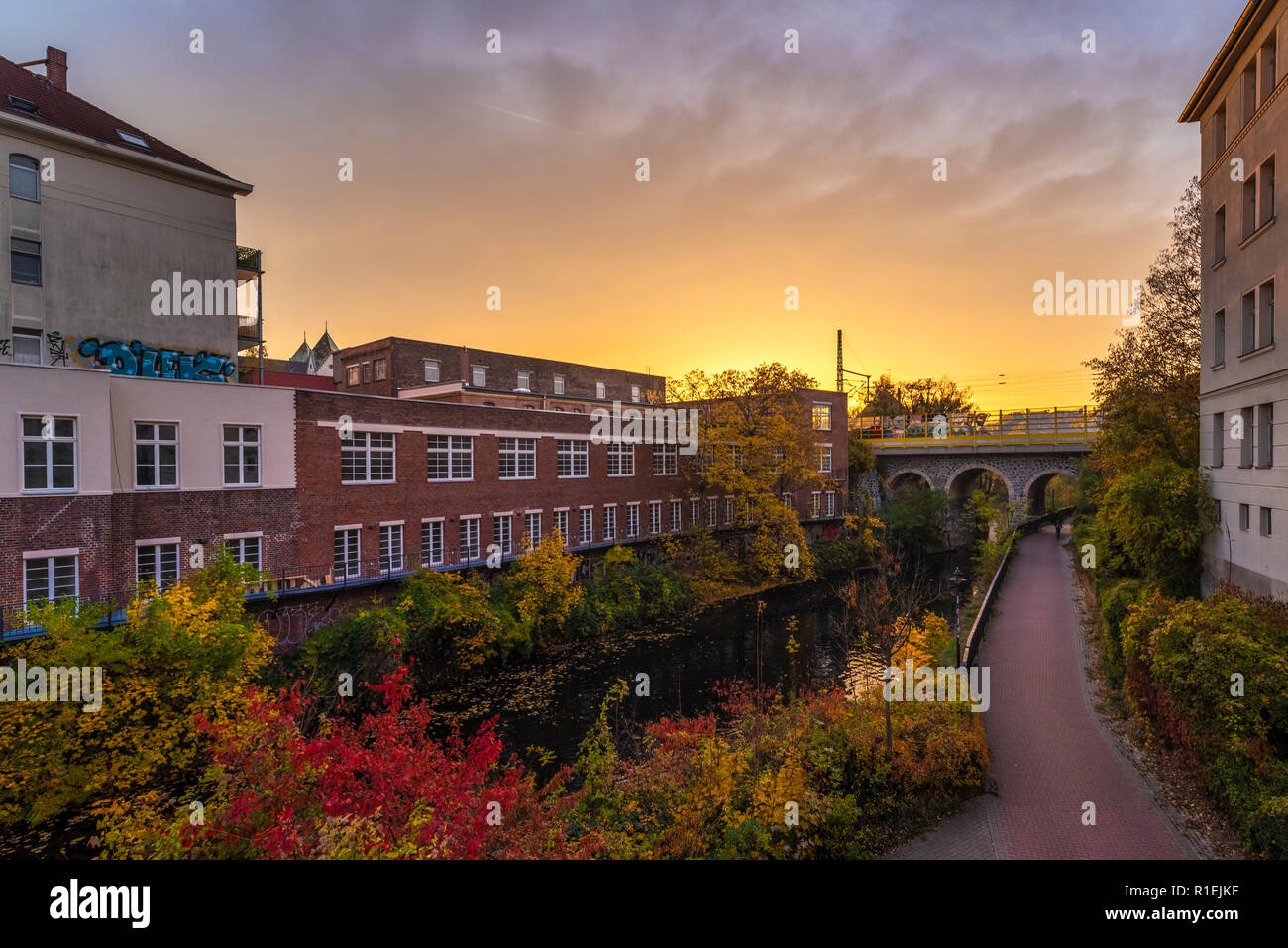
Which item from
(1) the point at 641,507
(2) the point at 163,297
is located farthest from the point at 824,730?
(2) the point at 163,297

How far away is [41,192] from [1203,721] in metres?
37.3

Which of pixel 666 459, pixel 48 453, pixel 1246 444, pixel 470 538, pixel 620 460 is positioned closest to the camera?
pixel 1246 444

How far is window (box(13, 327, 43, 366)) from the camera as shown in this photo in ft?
80.6

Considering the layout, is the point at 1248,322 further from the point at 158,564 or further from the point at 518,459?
the point at 158,564

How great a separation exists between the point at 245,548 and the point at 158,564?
247 centimetres

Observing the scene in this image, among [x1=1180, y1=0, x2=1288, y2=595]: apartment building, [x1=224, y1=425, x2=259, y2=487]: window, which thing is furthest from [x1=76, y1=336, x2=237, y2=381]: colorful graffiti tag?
[x1=1180, y1=0, x2=1288, y2=595]: apartment building

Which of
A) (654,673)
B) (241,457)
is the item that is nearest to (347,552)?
(241,457)

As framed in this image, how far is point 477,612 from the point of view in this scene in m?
23.3

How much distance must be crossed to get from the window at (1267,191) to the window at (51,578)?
30523mm

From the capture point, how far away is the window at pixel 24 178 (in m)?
24.4

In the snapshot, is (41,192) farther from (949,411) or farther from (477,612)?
(949,411)

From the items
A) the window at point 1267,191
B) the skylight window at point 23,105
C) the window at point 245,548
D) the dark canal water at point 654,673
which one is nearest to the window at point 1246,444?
the window at point 1267,191

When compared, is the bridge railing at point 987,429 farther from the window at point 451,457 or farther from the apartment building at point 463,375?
the window at point 451,457

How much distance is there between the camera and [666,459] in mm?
40125
